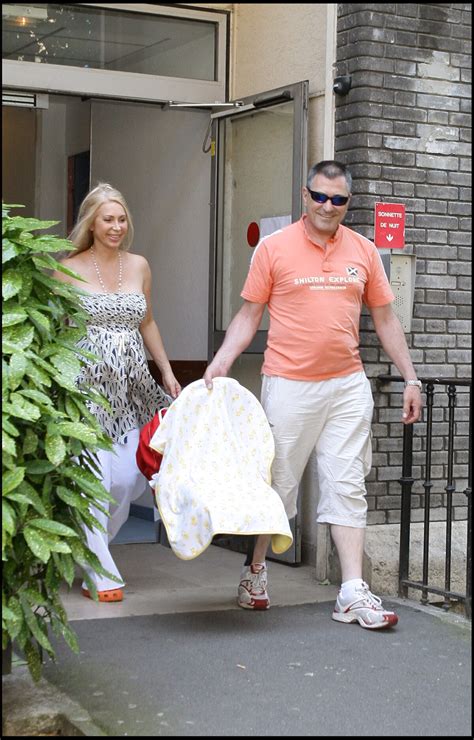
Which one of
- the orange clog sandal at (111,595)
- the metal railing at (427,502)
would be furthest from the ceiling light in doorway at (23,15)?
the orange clog sandal at (111,595)

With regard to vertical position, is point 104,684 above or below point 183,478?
below

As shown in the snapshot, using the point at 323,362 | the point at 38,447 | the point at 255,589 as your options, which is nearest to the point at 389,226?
the point at 323,362

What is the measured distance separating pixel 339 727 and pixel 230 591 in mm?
2123

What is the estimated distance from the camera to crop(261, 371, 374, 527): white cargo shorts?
5719 millimetres

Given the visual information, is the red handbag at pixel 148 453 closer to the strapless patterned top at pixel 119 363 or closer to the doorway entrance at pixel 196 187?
the strapless patterned top at pixel 119 363

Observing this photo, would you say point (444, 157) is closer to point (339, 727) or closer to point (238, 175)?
point (238, 175)

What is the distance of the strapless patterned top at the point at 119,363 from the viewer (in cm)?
608

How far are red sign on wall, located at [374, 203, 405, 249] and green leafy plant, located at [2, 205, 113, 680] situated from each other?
2.55 m

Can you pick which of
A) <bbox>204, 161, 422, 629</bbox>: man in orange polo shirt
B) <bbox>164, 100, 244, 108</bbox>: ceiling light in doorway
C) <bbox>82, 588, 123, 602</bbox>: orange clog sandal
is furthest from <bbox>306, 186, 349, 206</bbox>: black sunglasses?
<bbox>82, 588, 123, 602</bbox>: orange clog sandal

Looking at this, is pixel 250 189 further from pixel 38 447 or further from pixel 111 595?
pixel 38 447

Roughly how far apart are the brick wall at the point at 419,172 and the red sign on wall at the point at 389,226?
0.04 metres

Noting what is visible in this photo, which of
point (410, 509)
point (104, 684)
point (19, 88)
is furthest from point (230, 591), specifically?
point (19, 88)

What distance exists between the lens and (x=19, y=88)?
281 inches

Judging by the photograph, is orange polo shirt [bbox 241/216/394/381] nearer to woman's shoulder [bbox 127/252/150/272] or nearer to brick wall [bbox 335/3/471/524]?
brick wall [bbox 335/3/471/524]
